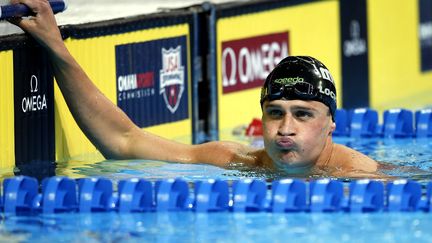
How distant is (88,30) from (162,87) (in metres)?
0.86

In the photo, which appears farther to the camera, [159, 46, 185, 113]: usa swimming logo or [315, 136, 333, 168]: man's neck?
[159, 46, 185, 113]: usa swimming logo

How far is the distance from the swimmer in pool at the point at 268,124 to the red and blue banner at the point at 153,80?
93 cm

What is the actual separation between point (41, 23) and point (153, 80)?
A: 1.50 meters

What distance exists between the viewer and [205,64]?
767cm

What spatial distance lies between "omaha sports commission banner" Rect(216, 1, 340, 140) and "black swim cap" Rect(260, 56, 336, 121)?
2.04m

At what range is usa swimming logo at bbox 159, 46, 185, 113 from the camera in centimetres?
716

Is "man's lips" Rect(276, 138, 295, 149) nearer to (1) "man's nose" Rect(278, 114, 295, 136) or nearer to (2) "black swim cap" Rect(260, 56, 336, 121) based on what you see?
(1) "man's nose" Rect(278, 114, 295, 136)

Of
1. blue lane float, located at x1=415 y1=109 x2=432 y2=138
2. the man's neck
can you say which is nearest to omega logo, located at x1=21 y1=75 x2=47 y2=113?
the man's neck

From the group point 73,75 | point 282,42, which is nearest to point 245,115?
point 282,42

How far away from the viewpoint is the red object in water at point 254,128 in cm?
750

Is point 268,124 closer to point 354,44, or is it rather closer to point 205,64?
point 205,64

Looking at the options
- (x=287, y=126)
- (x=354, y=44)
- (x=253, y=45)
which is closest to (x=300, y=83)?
(x=287, y=126)

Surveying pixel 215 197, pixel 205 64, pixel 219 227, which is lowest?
pixel 219 227

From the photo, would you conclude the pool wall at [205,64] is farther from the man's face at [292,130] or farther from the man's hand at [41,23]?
the man's face at [292,130]
